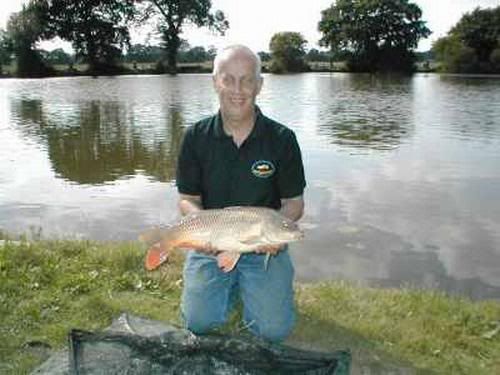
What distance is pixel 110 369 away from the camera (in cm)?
384

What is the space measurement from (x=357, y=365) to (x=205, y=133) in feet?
7.11

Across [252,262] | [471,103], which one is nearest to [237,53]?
[252,262]

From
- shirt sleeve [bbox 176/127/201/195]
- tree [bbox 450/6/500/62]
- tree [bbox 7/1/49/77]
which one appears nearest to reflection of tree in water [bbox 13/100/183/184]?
shirt sleeve [bbox 176/127/201/195]

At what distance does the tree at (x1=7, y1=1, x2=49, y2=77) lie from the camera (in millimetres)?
70688

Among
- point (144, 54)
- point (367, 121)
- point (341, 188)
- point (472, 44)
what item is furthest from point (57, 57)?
point (341, 188)

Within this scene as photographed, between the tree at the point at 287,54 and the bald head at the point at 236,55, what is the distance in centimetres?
9294

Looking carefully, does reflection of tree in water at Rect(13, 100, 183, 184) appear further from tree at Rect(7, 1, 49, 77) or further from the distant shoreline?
the distant shoreline

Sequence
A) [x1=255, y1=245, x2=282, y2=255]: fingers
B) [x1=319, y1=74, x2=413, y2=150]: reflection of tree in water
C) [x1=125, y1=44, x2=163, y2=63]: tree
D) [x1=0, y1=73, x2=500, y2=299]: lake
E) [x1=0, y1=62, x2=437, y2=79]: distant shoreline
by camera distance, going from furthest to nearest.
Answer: [x1=125, y1=44, x2=163, y2=63]: tree
[x1=0, y1=62, x2=437, y2=79]: distant shoreline
[x1=319, y1=74, x2=413, y2=150]: reflection of tree in water
[x1=0, y1=73, x2=500, y2=299]: lake
[x1=255, y1=245, x2=282, y2=255]: fingers

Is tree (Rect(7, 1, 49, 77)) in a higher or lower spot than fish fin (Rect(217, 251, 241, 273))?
higher

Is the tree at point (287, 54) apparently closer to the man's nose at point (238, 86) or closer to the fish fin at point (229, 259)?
the man's nose at point (238, 86)

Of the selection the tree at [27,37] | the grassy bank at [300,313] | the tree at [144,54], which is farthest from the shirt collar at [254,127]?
the tree at [144,54]

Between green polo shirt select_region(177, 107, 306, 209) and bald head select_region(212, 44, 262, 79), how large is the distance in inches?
15.3

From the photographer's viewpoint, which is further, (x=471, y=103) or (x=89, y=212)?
(x=471, y=103)

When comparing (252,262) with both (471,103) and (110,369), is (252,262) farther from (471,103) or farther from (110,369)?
(471,103)
